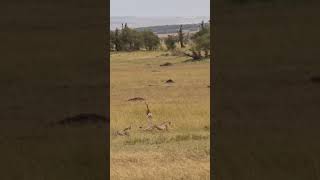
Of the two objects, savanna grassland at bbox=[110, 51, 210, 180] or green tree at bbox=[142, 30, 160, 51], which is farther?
green tree at bbox=[142, 30, 160, 51]

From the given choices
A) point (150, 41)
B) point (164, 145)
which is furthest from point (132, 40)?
point (164, 145)
